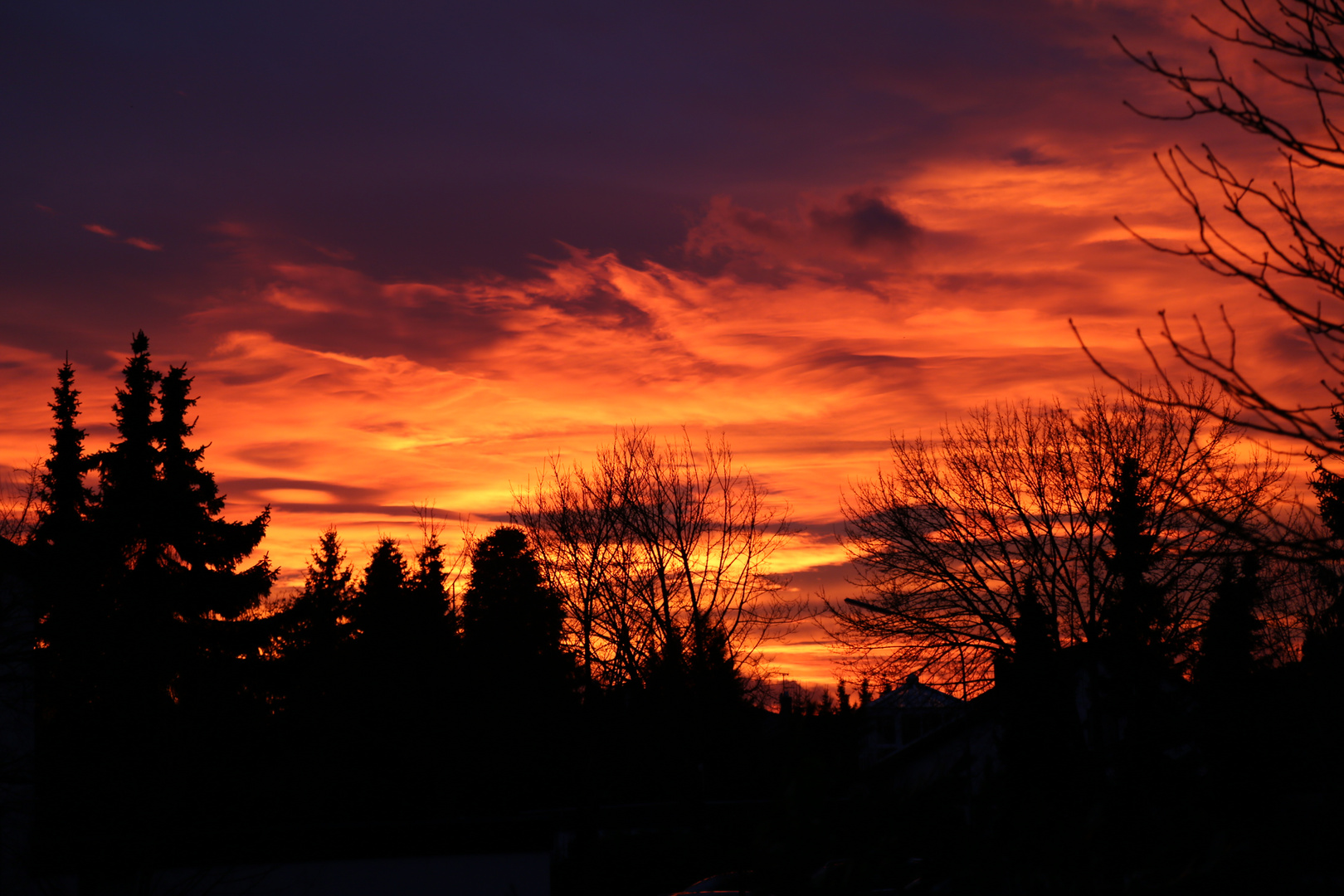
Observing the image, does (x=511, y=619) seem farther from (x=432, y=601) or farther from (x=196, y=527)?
(x=196, y=527)

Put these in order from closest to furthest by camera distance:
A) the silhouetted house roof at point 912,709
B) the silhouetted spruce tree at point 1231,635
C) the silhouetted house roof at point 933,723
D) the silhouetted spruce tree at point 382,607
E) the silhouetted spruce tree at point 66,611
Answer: the silhouetted spruce tree at point 66,611 < the silhouetted spruce tree at point 1231,635 < the silhouetted house roof at point 933,723 < the silhouetted house roof at point 912,709 < the silhouetted spruce tree at point 382,607

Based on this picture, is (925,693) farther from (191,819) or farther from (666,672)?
(191,819)


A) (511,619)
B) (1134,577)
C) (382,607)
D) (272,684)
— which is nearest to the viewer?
(1134,577)

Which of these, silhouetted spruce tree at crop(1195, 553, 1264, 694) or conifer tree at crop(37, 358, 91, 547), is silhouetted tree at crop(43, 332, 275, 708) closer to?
conifer tree at crop(37, 358, 91, 547)

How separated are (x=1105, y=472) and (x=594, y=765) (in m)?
18.3

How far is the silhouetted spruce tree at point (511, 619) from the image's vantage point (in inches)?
1619

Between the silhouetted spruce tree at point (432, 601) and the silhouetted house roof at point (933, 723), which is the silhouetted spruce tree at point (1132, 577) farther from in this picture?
the silhouetted spruce tree at point (432, 601)

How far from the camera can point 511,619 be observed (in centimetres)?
4384

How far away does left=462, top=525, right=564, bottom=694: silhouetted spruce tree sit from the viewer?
135ft

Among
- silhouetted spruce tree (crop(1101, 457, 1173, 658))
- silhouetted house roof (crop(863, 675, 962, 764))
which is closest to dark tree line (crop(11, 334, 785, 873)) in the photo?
silhouetted house roof (crop(863, 675, 962, 764))

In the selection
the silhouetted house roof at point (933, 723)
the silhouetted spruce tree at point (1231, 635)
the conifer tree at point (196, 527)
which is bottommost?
the silhouetted house roof at point (933, 723)

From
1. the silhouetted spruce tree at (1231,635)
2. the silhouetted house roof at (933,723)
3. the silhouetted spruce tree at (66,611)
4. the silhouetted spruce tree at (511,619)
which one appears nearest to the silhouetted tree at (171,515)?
the silhouetted spruce tree at (66,611)

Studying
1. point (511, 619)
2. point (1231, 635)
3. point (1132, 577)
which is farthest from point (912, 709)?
point (511, 619)

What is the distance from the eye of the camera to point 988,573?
27891 millimetres
